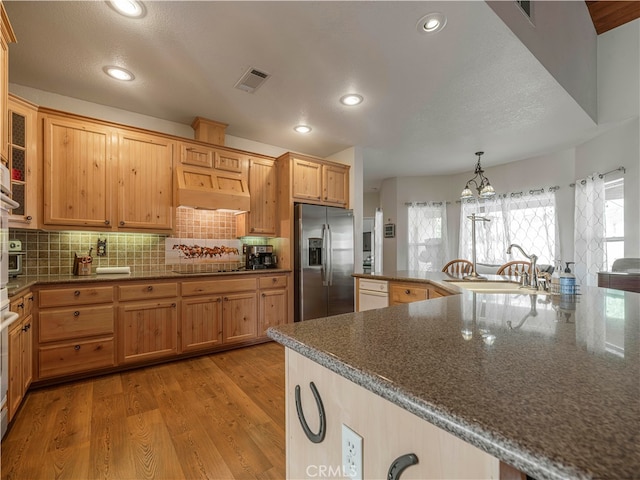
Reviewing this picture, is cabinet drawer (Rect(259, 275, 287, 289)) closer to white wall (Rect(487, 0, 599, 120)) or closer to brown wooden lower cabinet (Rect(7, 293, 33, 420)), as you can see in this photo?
brown wooden lower cabinet (Rect(7, 293, 33, 420))

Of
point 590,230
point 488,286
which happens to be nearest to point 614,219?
point 590,230

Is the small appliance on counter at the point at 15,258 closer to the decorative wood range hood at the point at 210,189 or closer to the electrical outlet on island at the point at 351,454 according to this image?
the decorative wood range hood at the point at 210,189

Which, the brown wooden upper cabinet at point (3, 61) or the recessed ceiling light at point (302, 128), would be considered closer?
the brown wooden upper cabinet at point (3, 61)

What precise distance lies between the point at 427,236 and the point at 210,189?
168 inches

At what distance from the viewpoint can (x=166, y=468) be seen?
4.84ft

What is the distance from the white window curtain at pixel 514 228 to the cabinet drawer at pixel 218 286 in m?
3.92

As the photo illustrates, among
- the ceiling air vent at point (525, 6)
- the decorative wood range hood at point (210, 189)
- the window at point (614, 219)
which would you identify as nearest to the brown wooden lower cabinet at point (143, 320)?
the decorative wood range hood at point (210, 189)

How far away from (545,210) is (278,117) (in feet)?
13.9

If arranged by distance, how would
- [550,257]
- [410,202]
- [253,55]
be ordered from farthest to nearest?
1. [410,202]
2. [550,257]
3. [253,55]

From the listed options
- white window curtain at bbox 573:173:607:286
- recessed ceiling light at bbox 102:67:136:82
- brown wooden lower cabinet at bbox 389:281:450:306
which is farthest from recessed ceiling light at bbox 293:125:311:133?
white window curtain at bbox 573:173:607:286

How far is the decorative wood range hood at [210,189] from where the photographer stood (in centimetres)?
304

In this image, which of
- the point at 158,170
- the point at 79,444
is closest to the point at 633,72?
the point at 158,170

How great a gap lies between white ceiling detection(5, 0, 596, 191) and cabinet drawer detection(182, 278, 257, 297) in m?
1.77

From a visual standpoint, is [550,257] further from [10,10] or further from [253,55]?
[10,10]
